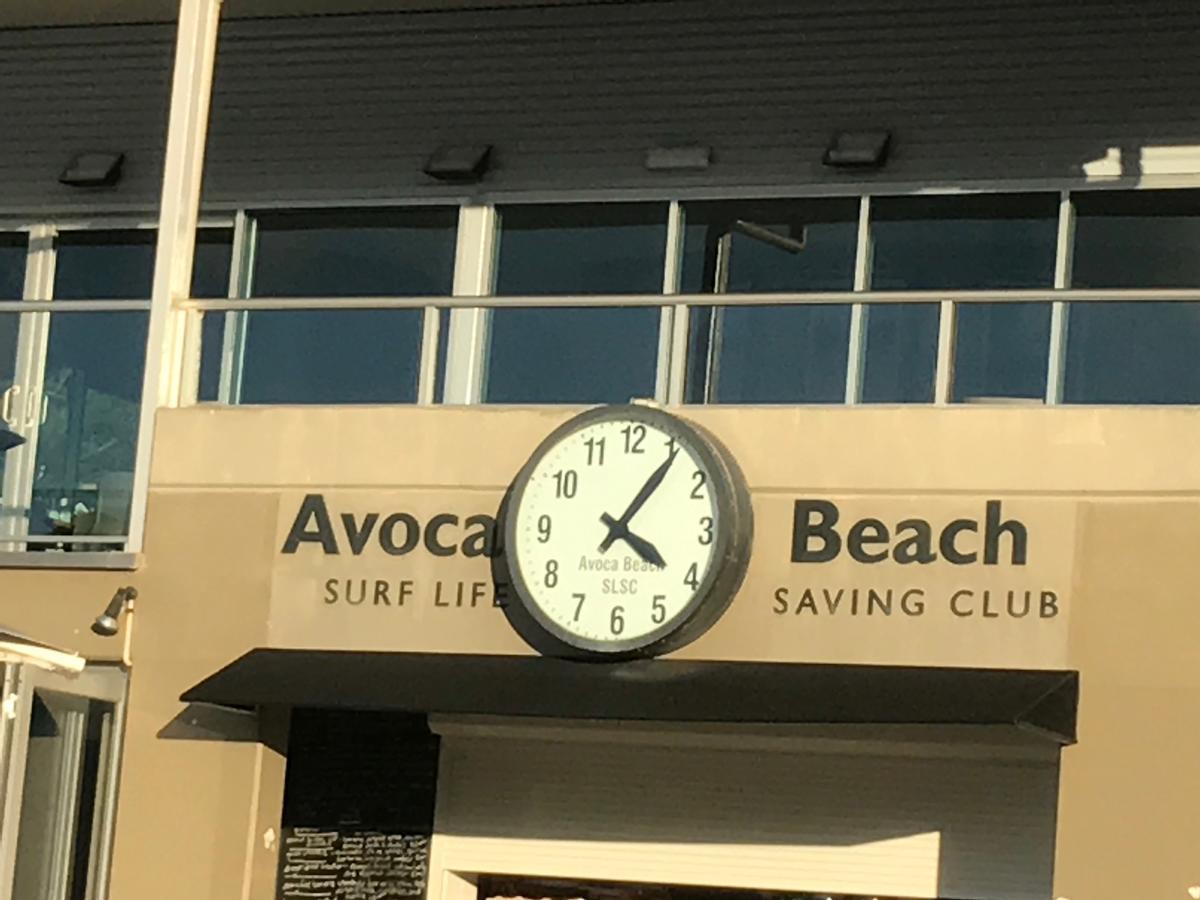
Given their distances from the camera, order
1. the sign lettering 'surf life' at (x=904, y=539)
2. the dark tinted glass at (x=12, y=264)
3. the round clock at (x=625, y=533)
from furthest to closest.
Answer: the dark tinted glass at (x=12, y=264)
the round clock at (x=625, y=533)
the sign lettering 'surf life' at (x=904, y=539)

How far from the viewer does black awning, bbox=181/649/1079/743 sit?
10.6 metres

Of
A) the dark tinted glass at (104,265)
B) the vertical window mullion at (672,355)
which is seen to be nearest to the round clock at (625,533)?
the vertical window mullion at (672,355)

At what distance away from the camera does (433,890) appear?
13.0 metres

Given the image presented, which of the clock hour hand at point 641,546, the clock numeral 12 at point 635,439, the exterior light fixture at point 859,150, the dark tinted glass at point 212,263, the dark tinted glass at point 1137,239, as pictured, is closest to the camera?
the clock hour hand at point 641,546

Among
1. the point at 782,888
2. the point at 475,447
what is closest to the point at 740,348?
the point at 475,447

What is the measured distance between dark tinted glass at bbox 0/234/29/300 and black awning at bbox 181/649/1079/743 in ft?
18.3

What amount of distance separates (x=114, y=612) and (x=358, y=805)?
1.71 m

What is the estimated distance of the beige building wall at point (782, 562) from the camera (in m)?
10.6

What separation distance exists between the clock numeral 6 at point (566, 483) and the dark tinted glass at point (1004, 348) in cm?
185

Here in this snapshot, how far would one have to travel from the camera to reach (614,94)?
51.2 feet

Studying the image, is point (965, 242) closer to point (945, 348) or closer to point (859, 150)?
point (859, 150)

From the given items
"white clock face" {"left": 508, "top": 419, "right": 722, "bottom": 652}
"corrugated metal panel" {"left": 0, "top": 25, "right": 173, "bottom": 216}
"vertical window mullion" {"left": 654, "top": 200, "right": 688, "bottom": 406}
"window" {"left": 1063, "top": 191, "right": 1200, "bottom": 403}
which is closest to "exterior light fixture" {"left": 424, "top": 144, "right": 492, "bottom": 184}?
"corrugated metal panel" {"left": 0, "top": 25, "right": 173, "bottom": 216}

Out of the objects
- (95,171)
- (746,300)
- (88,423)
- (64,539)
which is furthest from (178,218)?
(95,171)

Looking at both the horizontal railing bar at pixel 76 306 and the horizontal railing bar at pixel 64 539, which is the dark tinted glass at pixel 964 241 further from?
the horizontal railing bar at pixel 64 539
